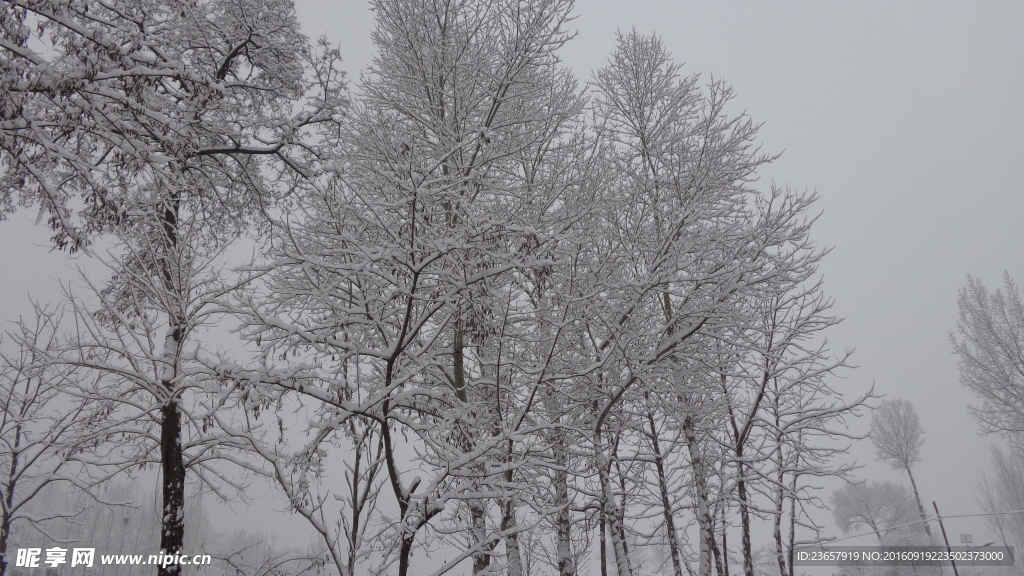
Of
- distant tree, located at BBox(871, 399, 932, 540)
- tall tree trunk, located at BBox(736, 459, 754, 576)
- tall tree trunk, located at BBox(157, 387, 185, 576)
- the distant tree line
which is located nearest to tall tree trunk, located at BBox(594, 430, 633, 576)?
the distant tree line

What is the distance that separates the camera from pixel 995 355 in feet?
51.5

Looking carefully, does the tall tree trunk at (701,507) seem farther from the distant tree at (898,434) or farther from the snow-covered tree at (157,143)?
the distant tree at (898,434)

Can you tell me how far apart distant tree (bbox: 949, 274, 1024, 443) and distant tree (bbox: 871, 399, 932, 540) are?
251 inches

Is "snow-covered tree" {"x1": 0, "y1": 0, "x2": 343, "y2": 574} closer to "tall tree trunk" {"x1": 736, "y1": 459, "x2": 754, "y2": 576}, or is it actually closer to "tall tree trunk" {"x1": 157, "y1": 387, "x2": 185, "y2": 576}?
"tall tree trunk" {"x1": 157, "y1": 387, "x2": 185, "y2": 576}

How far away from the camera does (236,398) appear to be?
372cm

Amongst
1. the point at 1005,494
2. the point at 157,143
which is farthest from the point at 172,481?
the point at 1005,494

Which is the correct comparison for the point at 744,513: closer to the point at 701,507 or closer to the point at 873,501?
the point at 701,507

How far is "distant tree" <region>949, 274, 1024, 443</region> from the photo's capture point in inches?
602

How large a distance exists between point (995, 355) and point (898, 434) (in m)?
8.88

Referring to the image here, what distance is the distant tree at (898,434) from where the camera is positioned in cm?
2270

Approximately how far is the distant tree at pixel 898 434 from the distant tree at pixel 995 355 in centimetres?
637

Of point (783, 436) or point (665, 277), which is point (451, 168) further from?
point (783, 436)

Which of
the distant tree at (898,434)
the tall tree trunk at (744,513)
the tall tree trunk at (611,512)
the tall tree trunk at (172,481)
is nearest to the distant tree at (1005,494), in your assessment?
the distant tree at (898,434)

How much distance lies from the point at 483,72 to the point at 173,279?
164 inches
